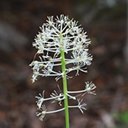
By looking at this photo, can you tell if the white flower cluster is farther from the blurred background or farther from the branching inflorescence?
the blurred background

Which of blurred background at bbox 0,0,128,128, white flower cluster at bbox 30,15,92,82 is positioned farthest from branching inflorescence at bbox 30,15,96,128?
blurred background at bbox 0,0,128,128

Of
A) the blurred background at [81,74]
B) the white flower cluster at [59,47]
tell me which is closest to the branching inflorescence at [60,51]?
the white flower cluster at [59,47]

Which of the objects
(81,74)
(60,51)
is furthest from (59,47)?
(81,74)

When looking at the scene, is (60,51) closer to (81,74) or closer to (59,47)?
(59,47)

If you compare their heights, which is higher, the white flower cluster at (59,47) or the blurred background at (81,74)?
the blurred background at (81,74)

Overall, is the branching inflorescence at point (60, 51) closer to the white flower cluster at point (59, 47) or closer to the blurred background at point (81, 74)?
the white flower cluster at point (59, 47)

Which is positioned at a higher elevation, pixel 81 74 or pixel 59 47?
pixel 81 74
